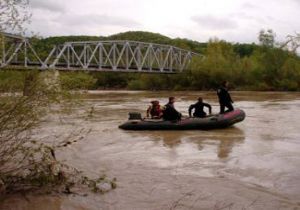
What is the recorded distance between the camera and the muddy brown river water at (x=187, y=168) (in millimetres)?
8555

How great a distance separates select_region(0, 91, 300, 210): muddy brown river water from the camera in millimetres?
8555

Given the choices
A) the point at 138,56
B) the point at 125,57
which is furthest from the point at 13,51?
the point at 125,57

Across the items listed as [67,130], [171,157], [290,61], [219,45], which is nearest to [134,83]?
[219,45]

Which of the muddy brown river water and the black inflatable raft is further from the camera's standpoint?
the black inflatable raft

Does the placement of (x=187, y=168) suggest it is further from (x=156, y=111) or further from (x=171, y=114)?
(x=156, y=111)

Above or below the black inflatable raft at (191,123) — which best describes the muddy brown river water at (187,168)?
below

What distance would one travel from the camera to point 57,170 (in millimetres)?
9289

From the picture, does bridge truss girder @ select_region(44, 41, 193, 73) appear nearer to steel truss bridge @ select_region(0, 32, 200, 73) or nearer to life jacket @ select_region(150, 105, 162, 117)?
steel truss bridge @ select_region(0, 32, 200, 73)

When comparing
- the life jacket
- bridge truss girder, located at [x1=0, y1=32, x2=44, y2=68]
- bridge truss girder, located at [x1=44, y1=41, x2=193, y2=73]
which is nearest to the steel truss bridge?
bridge truss girder, located at [x1=44, y1=41, x2=193, y2=73]

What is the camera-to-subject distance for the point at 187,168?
1130 cm

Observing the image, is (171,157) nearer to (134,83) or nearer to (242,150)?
(242,150)

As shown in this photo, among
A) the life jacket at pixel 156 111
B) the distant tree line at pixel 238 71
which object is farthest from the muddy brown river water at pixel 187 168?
the distant tree line at pixel 238 71

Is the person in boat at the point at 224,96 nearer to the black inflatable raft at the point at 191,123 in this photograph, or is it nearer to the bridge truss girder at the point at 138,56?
the black inflatable raft at the point at 191,123

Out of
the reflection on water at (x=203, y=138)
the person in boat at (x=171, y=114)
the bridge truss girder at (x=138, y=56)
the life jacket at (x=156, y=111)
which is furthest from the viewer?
the bridge truss girder at (x=138, y=56)
